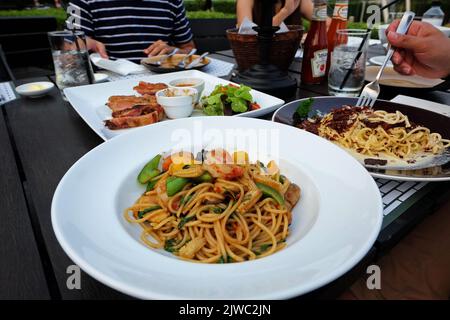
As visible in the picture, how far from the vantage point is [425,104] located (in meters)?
1.77

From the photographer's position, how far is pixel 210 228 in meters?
1.01

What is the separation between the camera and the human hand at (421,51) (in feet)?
6.08

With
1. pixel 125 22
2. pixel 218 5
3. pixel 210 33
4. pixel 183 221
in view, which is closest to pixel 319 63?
pixel 183 221

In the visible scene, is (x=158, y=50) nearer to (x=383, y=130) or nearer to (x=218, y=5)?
(x=383, y=130)

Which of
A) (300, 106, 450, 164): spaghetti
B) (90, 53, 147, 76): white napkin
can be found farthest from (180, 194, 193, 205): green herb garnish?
(90, 53, 147, 76): white napkin

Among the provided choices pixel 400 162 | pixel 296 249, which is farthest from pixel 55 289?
pixel 400 162

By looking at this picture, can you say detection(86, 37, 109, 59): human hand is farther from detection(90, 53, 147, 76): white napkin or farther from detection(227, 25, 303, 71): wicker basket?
detection(227, 25, 303, 71): wicker basket

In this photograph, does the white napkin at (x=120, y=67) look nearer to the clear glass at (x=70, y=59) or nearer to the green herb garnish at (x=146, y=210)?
the clear glass at (x=70, y=59)

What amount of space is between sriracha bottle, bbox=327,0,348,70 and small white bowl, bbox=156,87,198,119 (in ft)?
3.62

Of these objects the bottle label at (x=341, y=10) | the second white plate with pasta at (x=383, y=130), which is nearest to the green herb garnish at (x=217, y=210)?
the second white plate with pasta at (x=383, y=130)

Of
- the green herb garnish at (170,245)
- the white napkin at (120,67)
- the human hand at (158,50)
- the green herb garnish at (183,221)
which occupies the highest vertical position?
the human hand at (158,50)

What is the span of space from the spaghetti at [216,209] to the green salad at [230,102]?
62cm

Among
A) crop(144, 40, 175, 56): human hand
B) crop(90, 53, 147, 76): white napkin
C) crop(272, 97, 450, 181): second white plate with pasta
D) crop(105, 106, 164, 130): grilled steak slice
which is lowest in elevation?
crop(272, 97, 450, 181): second white plate with pasta

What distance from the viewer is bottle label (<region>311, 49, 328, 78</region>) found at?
220 cm
